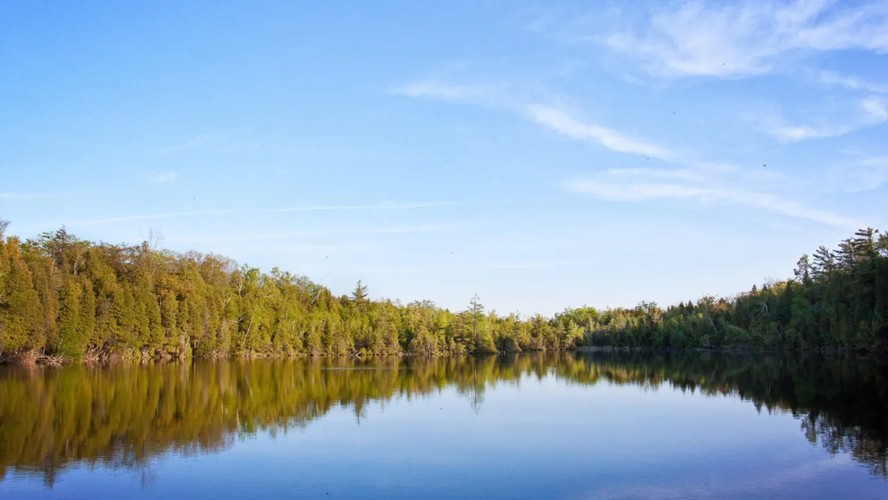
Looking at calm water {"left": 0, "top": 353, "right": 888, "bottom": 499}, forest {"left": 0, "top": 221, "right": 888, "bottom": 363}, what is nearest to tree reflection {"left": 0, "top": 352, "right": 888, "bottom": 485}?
calm water {"left": 0, "top": 353, "right": 888, "bottom": 499}

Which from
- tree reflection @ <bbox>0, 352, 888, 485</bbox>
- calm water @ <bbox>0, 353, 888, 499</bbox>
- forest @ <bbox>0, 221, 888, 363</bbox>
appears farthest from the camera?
forest @ <bbox>0, 221, 888, 363</bbox>

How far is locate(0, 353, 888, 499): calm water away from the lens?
16.3m

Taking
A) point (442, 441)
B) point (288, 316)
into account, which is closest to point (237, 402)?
point (442, 441)

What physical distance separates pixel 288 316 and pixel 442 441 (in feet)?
264

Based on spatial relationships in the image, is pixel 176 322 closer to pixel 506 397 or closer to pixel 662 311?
pixel 506 397

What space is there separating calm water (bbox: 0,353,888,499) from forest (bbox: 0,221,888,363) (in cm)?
2346

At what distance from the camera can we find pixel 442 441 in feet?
74.6

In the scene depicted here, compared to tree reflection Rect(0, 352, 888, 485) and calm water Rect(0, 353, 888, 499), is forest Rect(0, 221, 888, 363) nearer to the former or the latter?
tree reflection Rect(0, 352, 888, 485)

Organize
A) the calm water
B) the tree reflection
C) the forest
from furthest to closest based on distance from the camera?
A: the forest
the tree reflection
the calm water

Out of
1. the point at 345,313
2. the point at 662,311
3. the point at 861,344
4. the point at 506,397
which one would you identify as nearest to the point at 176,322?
the point at 345,313

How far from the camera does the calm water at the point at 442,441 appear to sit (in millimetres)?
16328

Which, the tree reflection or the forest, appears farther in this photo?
the forest

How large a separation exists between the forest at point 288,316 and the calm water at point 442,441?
23.5m

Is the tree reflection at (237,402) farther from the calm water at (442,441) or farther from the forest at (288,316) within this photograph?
the forest at (288,316)
